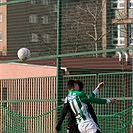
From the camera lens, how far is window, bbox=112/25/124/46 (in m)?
12.9

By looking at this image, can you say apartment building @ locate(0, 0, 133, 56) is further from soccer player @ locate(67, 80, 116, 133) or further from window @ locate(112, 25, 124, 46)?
soccer player @ locate(67, 80, 116, 133)

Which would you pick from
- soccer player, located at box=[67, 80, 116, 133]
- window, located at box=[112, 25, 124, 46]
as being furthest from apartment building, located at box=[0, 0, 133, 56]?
soccer player, located at box=[67, 80, 116, 133]

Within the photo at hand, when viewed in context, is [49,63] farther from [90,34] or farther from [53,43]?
[90,34]

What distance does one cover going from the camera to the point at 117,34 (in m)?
13.3

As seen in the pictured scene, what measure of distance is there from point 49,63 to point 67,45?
6.67 m

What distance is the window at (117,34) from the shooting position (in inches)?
509

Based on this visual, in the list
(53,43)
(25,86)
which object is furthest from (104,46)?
(25,86)

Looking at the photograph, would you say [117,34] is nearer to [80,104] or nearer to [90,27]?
[90,27]

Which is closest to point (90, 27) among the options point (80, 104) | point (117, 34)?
point (117, 34)

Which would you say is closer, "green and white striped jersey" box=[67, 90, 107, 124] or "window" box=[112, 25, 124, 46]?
"green and white striped jersey" box=[67, 90, 107, 124]

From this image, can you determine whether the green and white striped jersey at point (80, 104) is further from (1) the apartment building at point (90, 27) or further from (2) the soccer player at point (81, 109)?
(1) the apartment building at point (90, 27)

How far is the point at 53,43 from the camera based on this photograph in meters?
15.5

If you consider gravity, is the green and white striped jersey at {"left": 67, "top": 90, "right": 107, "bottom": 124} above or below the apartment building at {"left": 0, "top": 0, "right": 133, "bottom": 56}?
below

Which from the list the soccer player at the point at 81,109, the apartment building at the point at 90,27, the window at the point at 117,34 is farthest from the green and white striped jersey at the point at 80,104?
the window at the point at 117,34
